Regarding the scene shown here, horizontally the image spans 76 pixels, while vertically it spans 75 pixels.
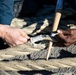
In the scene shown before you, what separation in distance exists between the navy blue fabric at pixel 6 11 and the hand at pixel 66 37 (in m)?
0.25

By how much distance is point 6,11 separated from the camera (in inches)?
49.6

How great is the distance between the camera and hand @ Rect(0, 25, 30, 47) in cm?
111

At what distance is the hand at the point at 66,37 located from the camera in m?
1.08

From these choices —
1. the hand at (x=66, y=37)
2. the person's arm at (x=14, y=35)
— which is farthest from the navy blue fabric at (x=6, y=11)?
the hand at (x=66, y=37)

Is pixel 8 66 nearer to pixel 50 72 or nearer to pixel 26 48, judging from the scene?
pixel 26 48

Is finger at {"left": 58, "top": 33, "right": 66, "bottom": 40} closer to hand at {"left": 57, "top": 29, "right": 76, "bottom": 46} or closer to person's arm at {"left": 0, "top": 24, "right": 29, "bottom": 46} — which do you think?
hand at {"left": 57, "top": 29, "right": 76, "bottom": 46}

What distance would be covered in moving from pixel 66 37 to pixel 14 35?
0.17 meters

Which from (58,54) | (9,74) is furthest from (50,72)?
(9,74)

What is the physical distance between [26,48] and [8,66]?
0.08 m

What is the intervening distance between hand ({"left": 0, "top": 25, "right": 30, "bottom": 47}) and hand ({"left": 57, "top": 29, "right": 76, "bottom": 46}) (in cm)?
11

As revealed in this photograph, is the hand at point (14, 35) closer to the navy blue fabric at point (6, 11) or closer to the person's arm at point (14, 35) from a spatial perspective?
the person's arm at point (14, 35)

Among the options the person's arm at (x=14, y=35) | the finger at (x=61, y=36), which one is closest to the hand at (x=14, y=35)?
the person's arm at (x=14, y=35)

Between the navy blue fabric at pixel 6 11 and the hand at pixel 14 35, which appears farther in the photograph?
the navy blue fabric at pixel 6 11

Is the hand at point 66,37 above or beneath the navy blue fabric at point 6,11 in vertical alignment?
beneath
